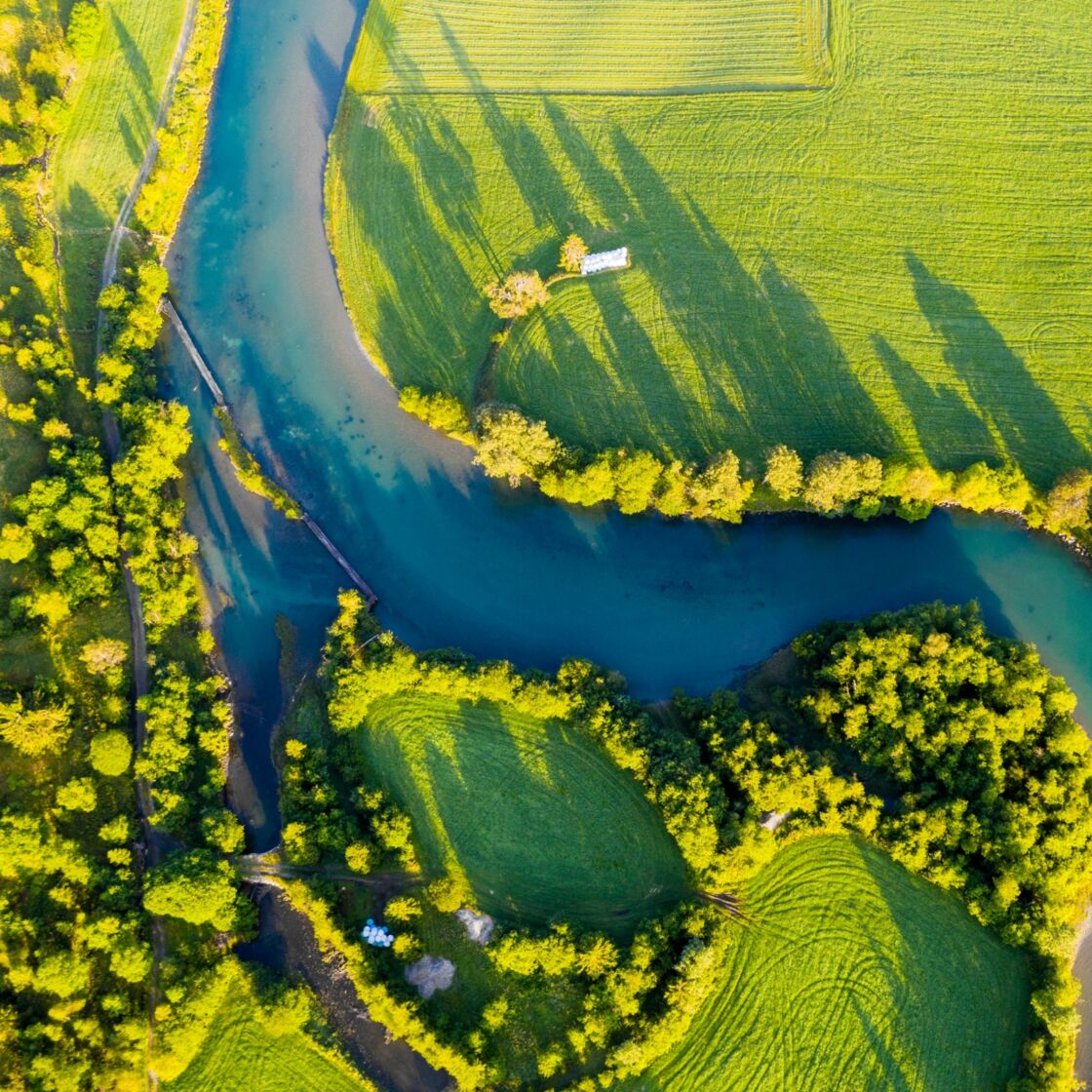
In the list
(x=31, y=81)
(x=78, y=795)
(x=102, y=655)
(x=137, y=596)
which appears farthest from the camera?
(x=31, y=81)

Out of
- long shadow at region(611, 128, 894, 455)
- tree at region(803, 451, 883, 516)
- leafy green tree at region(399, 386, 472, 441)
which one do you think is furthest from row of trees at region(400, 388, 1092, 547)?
long shadow at region(611, 128, 894, 455)

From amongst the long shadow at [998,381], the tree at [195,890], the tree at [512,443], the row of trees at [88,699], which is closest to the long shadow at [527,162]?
the tree at [512,443]

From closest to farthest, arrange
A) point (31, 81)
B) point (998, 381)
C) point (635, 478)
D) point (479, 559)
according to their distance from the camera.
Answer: point (635, 478) < point (479, 559) < point (998, 381) < point (31, 81)

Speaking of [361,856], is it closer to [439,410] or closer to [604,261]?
[439,410]

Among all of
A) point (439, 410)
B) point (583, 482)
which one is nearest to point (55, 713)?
point (439, 410)

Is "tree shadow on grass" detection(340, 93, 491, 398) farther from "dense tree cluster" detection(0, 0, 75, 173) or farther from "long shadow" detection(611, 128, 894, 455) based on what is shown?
"dense tree cluster" detection(0, 0, 75, 173)

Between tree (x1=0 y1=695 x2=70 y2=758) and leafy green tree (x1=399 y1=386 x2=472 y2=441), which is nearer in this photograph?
tree (x1=0 y1=695 x2=70 y2=758)
